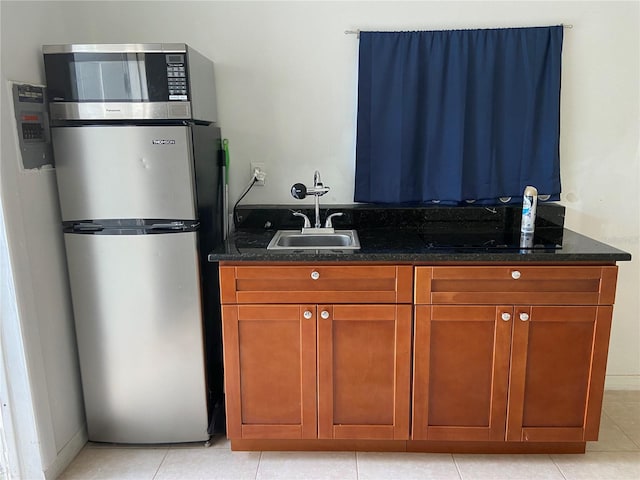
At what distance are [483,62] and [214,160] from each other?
53.7 inches

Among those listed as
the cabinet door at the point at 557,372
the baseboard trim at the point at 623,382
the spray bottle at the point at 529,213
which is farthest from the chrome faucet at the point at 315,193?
Result: the baseboard trim at the point at 623,382

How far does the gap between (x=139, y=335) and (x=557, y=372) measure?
1.77 metres

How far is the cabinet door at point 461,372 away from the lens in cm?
203

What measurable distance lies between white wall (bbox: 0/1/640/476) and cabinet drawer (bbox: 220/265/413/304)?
69 centimetres

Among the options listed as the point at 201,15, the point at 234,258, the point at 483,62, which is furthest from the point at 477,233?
the point at 201,15

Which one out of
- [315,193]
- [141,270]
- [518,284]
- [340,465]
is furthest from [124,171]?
[518,284]

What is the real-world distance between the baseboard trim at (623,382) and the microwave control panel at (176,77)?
103 inches

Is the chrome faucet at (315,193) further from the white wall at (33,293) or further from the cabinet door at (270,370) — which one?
the white wall at (33,293)

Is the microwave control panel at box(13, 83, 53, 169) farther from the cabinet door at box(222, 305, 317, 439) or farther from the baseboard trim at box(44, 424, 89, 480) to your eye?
the baseboard trim at box(44, 424, 89, 480)

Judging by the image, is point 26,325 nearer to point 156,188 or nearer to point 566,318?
point 156,188

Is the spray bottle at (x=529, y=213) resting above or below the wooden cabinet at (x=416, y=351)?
above

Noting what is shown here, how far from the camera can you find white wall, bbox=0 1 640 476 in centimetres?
240

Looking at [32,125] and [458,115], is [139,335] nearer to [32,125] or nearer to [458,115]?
[32,125]

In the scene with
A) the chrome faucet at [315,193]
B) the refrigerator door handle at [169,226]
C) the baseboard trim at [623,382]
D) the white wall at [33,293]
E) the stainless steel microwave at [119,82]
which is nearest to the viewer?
the white wall at [33,293]
